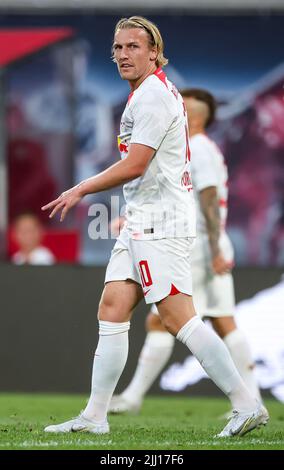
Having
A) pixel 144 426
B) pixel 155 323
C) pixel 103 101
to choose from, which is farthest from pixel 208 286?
pixel 103 101

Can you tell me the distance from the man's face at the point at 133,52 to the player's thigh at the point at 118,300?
1.14 meters

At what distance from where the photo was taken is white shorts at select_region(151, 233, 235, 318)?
9297mm

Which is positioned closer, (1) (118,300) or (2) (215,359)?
(2) (215,359)

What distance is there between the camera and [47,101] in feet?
49.9

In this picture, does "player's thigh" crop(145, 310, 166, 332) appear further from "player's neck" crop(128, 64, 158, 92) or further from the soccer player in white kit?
"player's neck" crop(128, 64, 158, 92)

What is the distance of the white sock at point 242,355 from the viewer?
30.6ft

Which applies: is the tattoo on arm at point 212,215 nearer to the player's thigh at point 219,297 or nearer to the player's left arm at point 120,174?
the player's thigh at point 219,297

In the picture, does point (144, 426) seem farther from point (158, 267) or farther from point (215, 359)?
point (158, 267)

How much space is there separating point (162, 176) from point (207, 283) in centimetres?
263

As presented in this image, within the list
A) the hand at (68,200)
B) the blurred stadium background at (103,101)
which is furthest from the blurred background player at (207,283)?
the blurred stadium background at (103,101)

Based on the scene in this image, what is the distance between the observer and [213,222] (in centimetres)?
911

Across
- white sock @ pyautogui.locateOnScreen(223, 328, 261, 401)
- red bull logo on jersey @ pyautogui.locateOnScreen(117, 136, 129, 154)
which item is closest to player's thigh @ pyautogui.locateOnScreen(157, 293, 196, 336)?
red bull logo on jersey @ pyautogui.locateOnScreen(117, 136, 129, 154)
